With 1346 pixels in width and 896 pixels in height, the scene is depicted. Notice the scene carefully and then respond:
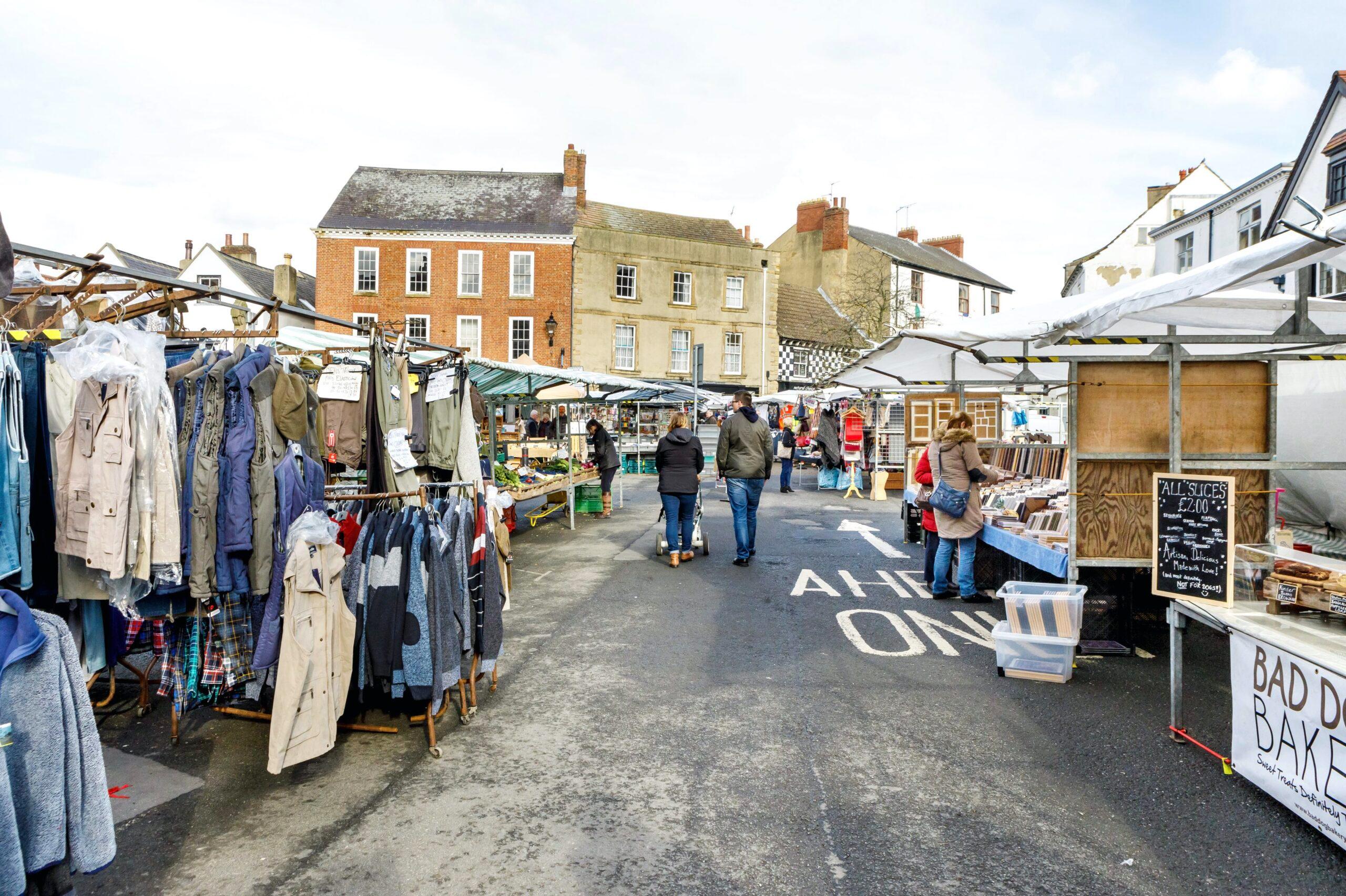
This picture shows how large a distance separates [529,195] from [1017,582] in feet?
102

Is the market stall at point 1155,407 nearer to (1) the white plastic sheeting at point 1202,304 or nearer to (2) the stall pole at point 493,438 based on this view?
(1) the white plastic sheeting at point 1202,304

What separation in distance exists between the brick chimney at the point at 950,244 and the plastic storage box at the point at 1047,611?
4625 cm

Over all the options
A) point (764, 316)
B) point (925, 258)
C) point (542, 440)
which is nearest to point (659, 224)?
point (764, 316)

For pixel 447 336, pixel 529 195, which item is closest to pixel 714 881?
pixel 447 336

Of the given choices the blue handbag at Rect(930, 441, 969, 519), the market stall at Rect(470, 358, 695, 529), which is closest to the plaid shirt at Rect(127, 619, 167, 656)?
the market stall at Rect(470, 358, 695, 529)

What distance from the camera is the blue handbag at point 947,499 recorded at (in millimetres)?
7785

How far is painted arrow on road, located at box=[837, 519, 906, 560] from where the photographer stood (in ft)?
35.9

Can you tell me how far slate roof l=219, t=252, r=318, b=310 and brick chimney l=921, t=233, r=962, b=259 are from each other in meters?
34.3

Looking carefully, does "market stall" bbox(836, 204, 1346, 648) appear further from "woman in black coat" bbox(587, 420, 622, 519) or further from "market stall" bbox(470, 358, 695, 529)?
"woman in black coat" bbox(587, 420, 622, 519)

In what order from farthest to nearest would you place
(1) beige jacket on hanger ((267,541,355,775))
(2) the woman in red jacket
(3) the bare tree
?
(3) the bare tree → (2) the woman in red jacket → (1) beige jacket on hanger ((267,541,355,775))

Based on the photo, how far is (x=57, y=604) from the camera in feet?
13.0

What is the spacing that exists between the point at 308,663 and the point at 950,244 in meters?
50.2

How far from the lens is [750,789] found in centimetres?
402

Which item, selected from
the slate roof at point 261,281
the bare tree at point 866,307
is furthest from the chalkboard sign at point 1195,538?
the slate roof at point 261,281
